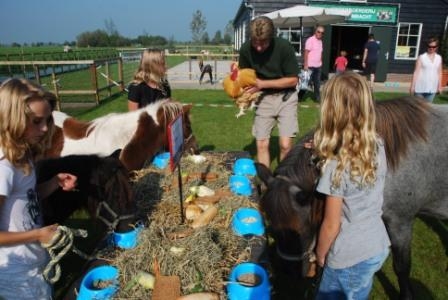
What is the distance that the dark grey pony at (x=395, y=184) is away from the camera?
6.88 ft

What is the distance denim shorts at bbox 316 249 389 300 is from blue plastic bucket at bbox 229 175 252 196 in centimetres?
107

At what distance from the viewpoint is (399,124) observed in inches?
95.6

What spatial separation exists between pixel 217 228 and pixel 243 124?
21.1 feet

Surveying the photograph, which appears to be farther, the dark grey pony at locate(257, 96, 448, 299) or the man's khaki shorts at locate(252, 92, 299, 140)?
the man's khaki shorts at locate(252, 92, 299, 140)

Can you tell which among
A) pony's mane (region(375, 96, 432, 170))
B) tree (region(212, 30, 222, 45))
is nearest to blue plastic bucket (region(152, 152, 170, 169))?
pony's mane (region(375, 96, 432, 170))

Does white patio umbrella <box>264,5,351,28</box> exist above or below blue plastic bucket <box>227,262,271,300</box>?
above

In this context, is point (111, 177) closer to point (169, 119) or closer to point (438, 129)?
point (169, 119)

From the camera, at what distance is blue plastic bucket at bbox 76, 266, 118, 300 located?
5.29 feet

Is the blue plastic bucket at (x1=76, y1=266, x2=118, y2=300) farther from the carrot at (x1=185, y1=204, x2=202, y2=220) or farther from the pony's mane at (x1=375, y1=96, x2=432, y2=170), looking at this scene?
the pony's mane at (x1=375, y1=96, x2=432, y2=170)

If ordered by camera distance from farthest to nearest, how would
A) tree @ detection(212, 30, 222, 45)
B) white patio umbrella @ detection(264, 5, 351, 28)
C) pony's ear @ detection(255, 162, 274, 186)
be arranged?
1. tree @ detection(212, 30, 222, 45)
2. white patio umbrella @ detection(264, 5, 351, 28)
3. pony's ear @ detection(255, 162, 274, 186)

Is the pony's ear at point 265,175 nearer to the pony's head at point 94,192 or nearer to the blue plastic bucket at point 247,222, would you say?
the blue plastic bucket at point 247,222

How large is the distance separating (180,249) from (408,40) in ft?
63.7

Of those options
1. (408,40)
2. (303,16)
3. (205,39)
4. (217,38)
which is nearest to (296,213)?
(303,16)

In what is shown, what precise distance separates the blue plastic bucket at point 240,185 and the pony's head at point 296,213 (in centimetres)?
65
